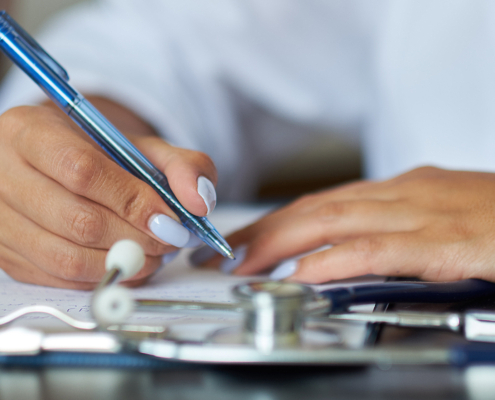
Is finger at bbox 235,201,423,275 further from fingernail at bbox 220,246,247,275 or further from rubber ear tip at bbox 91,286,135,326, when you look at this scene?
rubber ear tip at bbox 91,286,135,326

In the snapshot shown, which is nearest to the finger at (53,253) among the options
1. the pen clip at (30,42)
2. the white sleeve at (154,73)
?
the pen clip at (30,42)

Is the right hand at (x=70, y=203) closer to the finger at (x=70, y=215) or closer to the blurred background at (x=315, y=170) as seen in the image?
the finger at (x=70, y=215)

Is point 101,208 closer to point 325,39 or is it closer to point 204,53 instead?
point 204,53

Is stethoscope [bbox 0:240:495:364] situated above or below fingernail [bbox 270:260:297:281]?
below

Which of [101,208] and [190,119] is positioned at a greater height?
[190,119]

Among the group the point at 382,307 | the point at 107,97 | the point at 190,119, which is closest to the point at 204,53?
the point at 190,119

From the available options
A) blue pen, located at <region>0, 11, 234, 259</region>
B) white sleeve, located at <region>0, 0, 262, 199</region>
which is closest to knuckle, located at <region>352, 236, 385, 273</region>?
blue pen, located at <region>0, 11, 234, 259</region>

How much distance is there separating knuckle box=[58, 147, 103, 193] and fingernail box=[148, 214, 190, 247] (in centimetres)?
5

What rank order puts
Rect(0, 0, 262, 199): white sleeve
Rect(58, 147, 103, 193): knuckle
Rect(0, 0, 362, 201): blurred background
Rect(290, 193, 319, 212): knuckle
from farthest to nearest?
Rect(0, 0, 362, 201): blurred background
Rect(0, 0, 262, 199): white sleeve
Rect(290, 193, 319, 212): knuckle
Rect(58, 147, 103, 193): knuckle

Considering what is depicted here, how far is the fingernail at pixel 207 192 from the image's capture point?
1.11 ft

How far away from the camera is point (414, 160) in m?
0.86

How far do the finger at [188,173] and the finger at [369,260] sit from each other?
0.09 meters

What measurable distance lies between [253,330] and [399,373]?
0.07 m

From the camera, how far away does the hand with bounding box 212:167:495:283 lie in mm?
355
